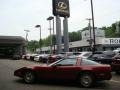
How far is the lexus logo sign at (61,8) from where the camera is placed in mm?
55684

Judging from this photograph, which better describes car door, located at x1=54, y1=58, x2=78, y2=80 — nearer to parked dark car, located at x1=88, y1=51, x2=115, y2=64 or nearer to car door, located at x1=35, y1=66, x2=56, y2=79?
car door, located at x1=35, y1=66, x2=56, y2=79

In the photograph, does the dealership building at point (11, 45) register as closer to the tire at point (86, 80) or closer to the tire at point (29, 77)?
the tire at point (29, 77)

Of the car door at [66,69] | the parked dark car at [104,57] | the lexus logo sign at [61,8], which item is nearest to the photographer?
the car door at [66,69]

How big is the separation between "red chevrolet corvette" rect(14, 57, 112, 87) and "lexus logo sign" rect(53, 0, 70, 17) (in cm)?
4238

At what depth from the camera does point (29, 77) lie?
13.6m

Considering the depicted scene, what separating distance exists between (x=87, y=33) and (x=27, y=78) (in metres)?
79.3

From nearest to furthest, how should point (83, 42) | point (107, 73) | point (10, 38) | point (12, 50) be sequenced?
1. point (107, 73)
2. point (83, 42)
3. point (10, 38)
4. point (12, 50)

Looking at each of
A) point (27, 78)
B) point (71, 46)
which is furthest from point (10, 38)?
point (27, 78)

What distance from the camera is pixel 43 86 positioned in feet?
42.0

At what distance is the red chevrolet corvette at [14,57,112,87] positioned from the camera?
12617 millimetres

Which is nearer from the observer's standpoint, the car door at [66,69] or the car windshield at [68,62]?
the car door at [66,69]

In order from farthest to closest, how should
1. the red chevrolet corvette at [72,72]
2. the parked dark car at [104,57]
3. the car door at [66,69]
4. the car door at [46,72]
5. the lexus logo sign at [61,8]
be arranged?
the lexus logo sign at [61,8], the parked dark car at [104,57], the car door at [46,72], the car door at [66,69], the red chevrolet corvette at [72,72]

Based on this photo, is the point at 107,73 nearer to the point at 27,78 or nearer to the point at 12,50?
the point at 27,78

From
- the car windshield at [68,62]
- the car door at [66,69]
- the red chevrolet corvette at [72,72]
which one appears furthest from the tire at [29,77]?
the car windshield at [68,62]
